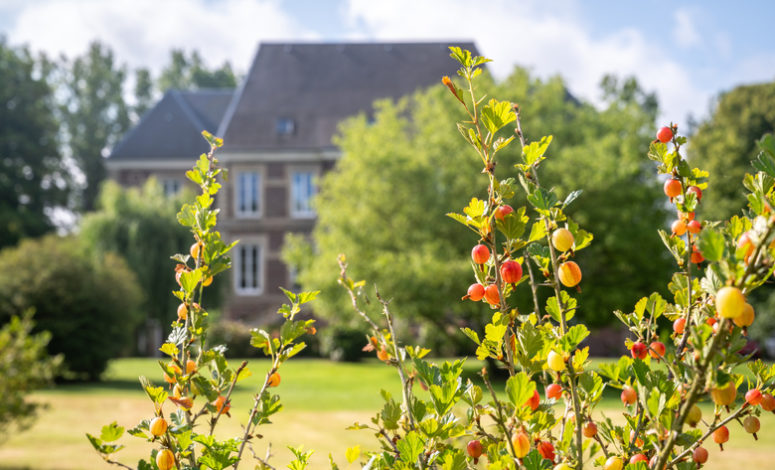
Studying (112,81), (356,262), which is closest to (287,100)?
(356,262)

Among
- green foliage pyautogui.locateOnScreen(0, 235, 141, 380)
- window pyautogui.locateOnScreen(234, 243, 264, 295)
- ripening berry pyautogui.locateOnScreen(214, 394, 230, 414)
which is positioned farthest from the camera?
window pyautogui.locateOnScreen(234, 243, 264, 295)

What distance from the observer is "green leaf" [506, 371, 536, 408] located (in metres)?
1.18

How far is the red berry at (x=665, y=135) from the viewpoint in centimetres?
151

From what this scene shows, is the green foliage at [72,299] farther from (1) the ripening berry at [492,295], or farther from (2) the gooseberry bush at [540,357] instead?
(1) the ripening berry at [492,295]

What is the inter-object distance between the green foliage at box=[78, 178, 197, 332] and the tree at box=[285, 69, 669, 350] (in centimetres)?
715

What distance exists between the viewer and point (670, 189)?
147cm

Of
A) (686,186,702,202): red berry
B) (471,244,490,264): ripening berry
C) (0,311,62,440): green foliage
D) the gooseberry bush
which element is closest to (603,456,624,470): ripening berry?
the gooseberry bush

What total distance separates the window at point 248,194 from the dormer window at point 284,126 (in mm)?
1822

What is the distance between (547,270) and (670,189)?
29cm

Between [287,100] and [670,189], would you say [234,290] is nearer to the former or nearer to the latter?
[287,100]

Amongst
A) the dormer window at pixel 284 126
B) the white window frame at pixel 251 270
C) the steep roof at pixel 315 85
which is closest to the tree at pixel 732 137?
the steep roof at pixel 315 85

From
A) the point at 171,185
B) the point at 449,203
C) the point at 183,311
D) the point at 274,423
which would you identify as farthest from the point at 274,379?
the point at 171,185

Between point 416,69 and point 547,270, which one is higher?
point 416,69

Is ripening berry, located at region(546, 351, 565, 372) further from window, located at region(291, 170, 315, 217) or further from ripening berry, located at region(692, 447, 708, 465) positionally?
window, located at region(291, 170, 315, 217)
